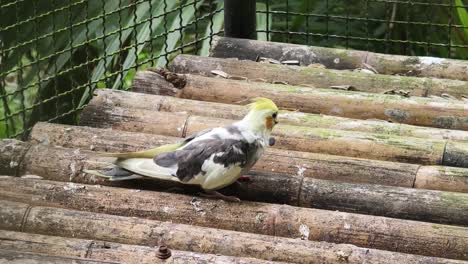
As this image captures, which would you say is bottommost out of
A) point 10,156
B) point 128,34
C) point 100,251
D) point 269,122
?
point 100,251

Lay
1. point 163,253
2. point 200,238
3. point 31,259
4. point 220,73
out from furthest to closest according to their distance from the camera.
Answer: point 220,73 < point 200,238 < point 163,253 < point 31,259

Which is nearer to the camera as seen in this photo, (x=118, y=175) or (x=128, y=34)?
(x=118, y=175)

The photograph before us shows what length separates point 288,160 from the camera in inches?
136

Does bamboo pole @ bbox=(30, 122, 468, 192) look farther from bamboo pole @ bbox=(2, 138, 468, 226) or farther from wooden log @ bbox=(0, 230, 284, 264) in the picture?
wooden log @ bbox=(0, 230, 284, 264)

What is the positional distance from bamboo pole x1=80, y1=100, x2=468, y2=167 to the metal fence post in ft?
3.17

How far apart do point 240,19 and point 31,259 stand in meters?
2.25

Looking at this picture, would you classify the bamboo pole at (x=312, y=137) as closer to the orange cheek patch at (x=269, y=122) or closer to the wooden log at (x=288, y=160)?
the wooden log at (x=288, y=160)

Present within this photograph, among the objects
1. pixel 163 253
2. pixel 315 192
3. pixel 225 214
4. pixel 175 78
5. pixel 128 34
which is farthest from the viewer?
pixel 128 34

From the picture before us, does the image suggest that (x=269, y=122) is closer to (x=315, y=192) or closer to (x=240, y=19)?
(x=315, y=192)

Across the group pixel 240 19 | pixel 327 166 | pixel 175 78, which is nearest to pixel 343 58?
pixel 240 19

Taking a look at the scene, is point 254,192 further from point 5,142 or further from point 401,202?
point 5,142

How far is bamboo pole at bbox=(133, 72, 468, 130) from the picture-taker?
12.6 feet

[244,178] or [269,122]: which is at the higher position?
[269,122]

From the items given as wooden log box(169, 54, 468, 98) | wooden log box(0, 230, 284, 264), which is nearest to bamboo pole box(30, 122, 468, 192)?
wooden log box(0, 230, 284, 264)
